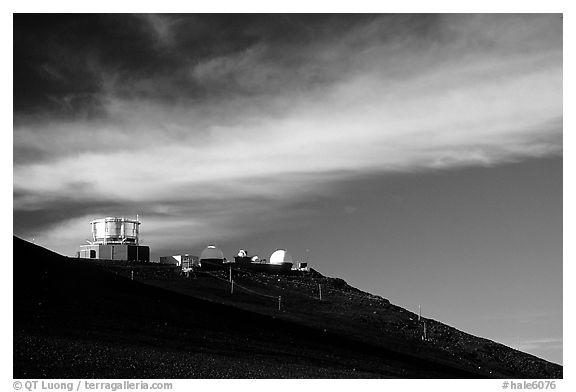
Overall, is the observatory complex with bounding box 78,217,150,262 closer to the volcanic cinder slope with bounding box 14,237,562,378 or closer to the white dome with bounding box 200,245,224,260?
the white dome with bounding box 200,245,224,260

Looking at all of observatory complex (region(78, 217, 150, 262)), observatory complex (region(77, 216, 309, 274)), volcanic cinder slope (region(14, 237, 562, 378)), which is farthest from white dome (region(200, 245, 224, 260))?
volcanic cinder slope (region(14, 237, 562, 378))

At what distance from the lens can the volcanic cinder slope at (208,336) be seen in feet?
48.9

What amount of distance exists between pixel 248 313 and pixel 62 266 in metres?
4.67

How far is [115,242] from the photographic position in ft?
110

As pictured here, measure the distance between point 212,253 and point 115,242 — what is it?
13.9 ft

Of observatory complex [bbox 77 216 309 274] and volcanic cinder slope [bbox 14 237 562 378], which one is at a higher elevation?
observatory complex [bbox 77 216 309 274]

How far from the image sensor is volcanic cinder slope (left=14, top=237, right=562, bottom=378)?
14.9 m

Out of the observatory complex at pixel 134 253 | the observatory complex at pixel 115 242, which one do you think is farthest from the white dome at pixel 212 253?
the observatory complex at pixel 115 242

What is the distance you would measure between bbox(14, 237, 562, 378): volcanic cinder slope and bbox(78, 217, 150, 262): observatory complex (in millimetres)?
6388

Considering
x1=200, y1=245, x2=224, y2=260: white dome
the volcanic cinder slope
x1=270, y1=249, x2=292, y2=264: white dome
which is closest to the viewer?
the volcanic cinder slope

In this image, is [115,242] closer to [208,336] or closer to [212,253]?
[212,253]
